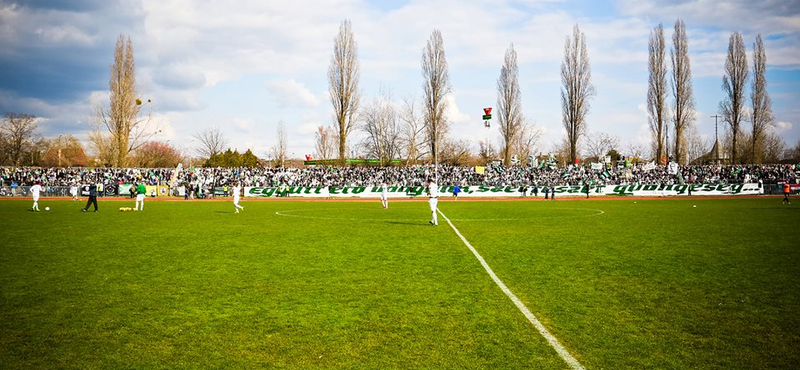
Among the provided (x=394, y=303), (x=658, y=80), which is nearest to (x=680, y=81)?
(x=658, y=80)

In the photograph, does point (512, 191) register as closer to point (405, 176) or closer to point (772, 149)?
point (405, 176)

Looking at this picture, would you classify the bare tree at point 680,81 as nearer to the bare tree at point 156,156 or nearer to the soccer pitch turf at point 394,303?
the soccer pitch turf at point 394,303

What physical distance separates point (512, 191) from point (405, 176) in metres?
12.3

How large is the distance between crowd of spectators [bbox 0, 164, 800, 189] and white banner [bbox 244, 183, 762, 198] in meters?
1.39

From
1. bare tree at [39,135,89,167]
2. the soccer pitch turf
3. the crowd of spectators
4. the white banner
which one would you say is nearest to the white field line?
the soccer pitch turf

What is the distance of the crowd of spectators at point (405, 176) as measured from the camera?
173 feet

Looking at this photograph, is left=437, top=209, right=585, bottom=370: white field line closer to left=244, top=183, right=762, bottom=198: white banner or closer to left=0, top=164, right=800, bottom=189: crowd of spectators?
left=244, top=183, right=762, bottom=198: white banner

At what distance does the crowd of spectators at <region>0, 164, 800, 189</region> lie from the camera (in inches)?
2076

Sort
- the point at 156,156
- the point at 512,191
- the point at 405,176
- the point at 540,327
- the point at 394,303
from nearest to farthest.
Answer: the point at 540,327
the point at 394,303
the point at 512,191
the point at 405,176
the point at 156,156

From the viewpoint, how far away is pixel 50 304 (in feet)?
24.3

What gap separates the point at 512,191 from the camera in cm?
5084

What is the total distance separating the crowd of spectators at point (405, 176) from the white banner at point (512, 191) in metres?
1.39

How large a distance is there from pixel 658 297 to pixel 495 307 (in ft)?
9.28

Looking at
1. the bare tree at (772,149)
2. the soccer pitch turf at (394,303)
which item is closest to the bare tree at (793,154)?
the bare tree at (772,149)
